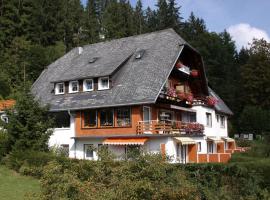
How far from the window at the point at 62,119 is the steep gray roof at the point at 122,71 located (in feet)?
2.51

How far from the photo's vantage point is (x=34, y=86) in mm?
45625

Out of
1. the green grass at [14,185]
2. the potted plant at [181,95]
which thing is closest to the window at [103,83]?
the potted plant at [181,95]

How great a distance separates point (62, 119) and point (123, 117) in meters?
6.66

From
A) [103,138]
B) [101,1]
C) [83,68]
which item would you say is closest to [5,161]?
[103,138]

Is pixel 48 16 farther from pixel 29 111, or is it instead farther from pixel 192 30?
pixel 29 111

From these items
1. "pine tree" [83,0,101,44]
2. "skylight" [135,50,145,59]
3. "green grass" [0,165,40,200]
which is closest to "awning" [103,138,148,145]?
"skylight" [135,50,145,59]

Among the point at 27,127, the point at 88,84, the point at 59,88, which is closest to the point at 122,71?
the point at 88,84

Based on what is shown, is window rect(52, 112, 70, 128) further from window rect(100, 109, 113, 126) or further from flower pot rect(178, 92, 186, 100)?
flower pot rect(178, 92, 186, 100)

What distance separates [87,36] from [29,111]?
2199 inches

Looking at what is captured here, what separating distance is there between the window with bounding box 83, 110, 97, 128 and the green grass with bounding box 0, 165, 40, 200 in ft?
33.7

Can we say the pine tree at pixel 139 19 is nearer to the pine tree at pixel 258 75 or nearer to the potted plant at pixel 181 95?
the pine tree at pixel 258 75

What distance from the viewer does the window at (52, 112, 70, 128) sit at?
1534 inches

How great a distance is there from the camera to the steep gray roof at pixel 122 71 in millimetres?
35469

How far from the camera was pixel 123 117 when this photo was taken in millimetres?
35719
